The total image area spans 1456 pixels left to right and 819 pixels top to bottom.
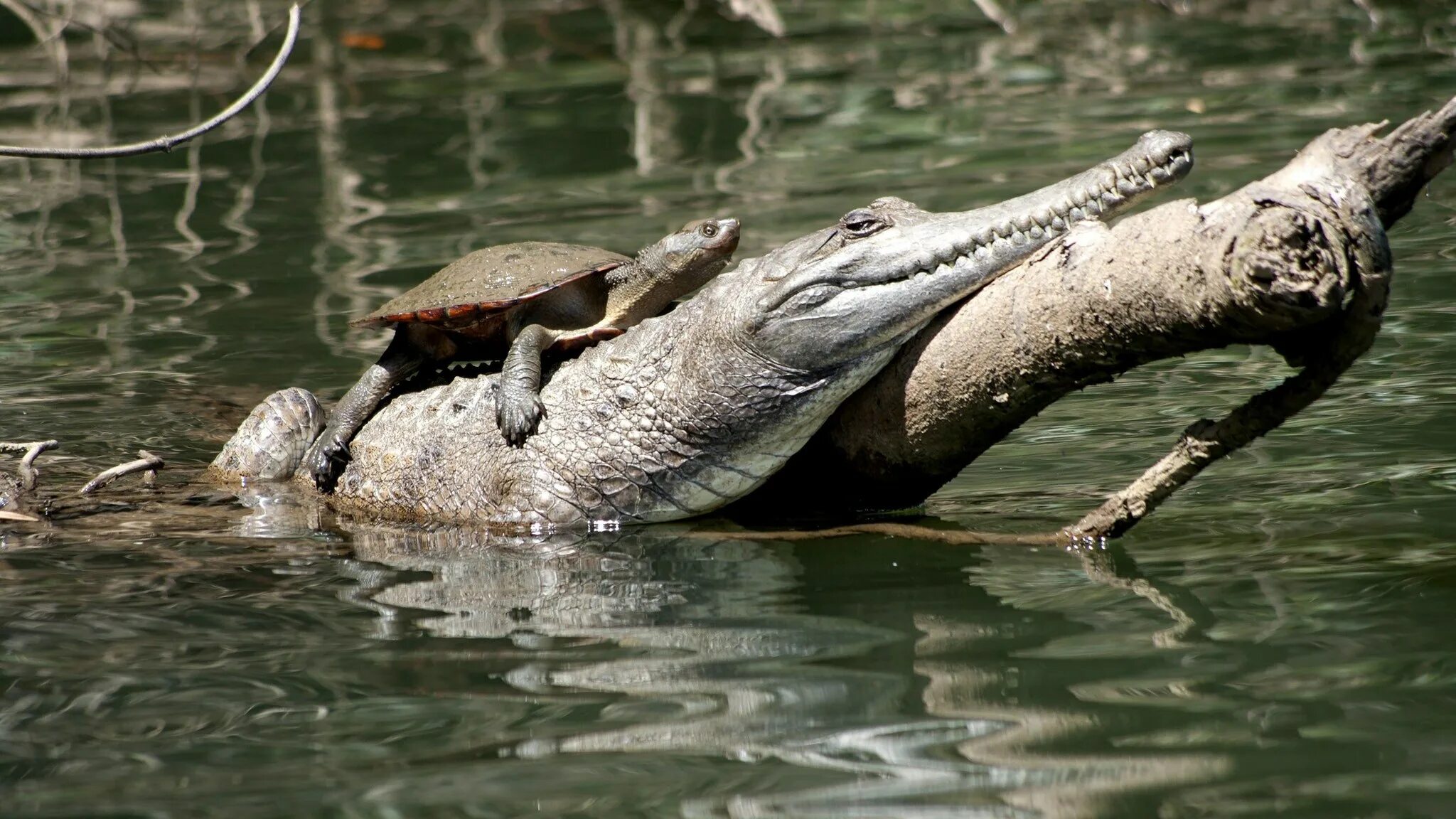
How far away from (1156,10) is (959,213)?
1511 cm

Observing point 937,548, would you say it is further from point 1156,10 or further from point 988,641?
point 1156,10

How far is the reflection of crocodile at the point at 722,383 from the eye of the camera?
5.12 meters

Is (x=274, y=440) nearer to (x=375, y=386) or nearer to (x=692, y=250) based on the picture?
(x=375, y=386)

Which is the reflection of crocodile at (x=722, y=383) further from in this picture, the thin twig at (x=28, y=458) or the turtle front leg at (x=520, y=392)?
the thin twig at (x=28, y=458)

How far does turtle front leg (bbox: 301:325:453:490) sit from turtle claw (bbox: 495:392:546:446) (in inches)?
31.6

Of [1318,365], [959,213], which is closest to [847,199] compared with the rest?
[959,213]

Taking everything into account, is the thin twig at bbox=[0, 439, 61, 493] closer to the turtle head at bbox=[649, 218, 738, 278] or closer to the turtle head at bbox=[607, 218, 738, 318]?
the turtle head at bbox=[607, 218, 738, 318]

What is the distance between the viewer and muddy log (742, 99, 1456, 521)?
158 inches

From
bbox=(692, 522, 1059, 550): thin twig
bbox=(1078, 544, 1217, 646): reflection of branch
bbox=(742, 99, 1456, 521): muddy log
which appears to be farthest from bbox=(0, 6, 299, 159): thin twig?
bbox=(1078, 544, 1217, 646): reflection of branch

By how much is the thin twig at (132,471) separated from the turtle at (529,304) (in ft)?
3.19

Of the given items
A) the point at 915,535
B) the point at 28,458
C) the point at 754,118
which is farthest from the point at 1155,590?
the point at 754,118

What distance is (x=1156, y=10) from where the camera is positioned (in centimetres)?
1922

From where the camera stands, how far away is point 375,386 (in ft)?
22.5

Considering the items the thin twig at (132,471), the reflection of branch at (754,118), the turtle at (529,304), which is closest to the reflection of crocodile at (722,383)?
the turtle at (529,304)
